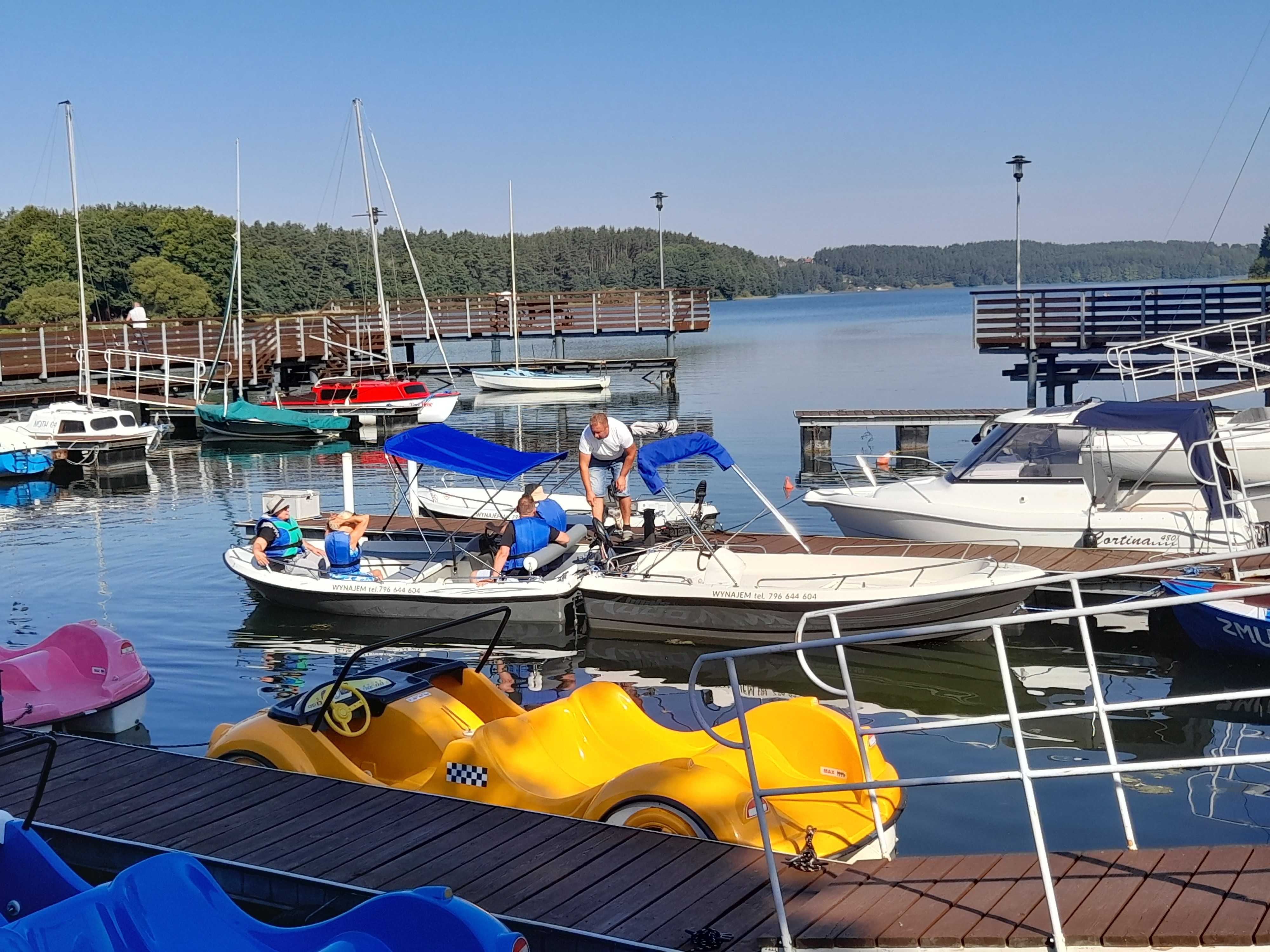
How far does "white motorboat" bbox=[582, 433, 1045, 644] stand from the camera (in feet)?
41.6

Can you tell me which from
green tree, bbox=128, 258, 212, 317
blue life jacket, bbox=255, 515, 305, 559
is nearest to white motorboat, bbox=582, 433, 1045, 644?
blue life jacket, bbox=255, 515, 305, 559

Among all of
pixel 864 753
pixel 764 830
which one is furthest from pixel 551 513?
pixel 764 830

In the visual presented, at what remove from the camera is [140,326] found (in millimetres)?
43031

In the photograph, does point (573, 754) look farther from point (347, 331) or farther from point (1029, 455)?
point (347, 331)

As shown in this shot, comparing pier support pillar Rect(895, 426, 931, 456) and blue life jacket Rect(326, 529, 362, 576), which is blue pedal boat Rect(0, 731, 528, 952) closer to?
blue life jacket Rect(326, 529, 362, 576)

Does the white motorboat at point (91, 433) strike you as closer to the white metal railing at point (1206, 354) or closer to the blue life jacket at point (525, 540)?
the blue life jacket at point (525, 540)

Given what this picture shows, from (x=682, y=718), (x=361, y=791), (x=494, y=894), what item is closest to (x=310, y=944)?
(x=494, y=894)

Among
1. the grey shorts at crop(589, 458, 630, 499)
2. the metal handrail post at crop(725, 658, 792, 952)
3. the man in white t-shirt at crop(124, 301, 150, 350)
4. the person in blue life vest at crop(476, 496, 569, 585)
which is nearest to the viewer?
the metal handrail post at crop(725, 658, 792, 952)

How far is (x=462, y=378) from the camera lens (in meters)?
59.2

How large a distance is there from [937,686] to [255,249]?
110 meters

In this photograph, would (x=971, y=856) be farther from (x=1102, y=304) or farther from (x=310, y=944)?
(x=1102, y=304)

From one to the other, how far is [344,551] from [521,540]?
2190 mm

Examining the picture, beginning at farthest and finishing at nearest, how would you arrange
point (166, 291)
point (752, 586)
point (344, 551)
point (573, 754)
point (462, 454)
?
point (166, 291) → point (462, 454) → point (344, 551) → point (752, 586) → point (573, 754)

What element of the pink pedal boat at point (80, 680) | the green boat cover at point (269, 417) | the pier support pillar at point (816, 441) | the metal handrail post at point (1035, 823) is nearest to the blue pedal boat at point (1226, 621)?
the metal handrail post at point (1035, 823)
